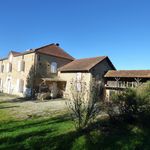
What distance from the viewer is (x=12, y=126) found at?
10.6 m

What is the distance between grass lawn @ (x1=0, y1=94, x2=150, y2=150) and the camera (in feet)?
24.2

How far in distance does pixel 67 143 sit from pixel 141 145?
2755mm

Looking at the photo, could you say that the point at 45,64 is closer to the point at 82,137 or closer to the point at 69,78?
the point at 69,78

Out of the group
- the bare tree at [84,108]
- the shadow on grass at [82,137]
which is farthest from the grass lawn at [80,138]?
the bare tree at [84,108]

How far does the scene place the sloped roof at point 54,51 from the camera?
95.6ft

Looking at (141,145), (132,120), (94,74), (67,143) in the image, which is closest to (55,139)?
(67,143)

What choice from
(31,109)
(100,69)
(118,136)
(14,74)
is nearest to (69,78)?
(100,69)

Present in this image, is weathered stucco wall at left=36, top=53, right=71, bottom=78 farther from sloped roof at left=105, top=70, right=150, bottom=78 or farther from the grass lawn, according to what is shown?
the grass lawn

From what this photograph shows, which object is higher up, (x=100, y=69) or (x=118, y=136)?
(x=100, y=69)

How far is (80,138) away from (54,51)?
24335 mm

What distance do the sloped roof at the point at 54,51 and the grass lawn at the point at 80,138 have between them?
20.0 meters

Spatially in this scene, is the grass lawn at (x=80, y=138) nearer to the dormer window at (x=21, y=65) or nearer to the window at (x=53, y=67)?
the window at (x=53, y=67)

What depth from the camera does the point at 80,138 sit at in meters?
8.02

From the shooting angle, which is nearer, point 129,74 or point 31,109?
point 31,109
